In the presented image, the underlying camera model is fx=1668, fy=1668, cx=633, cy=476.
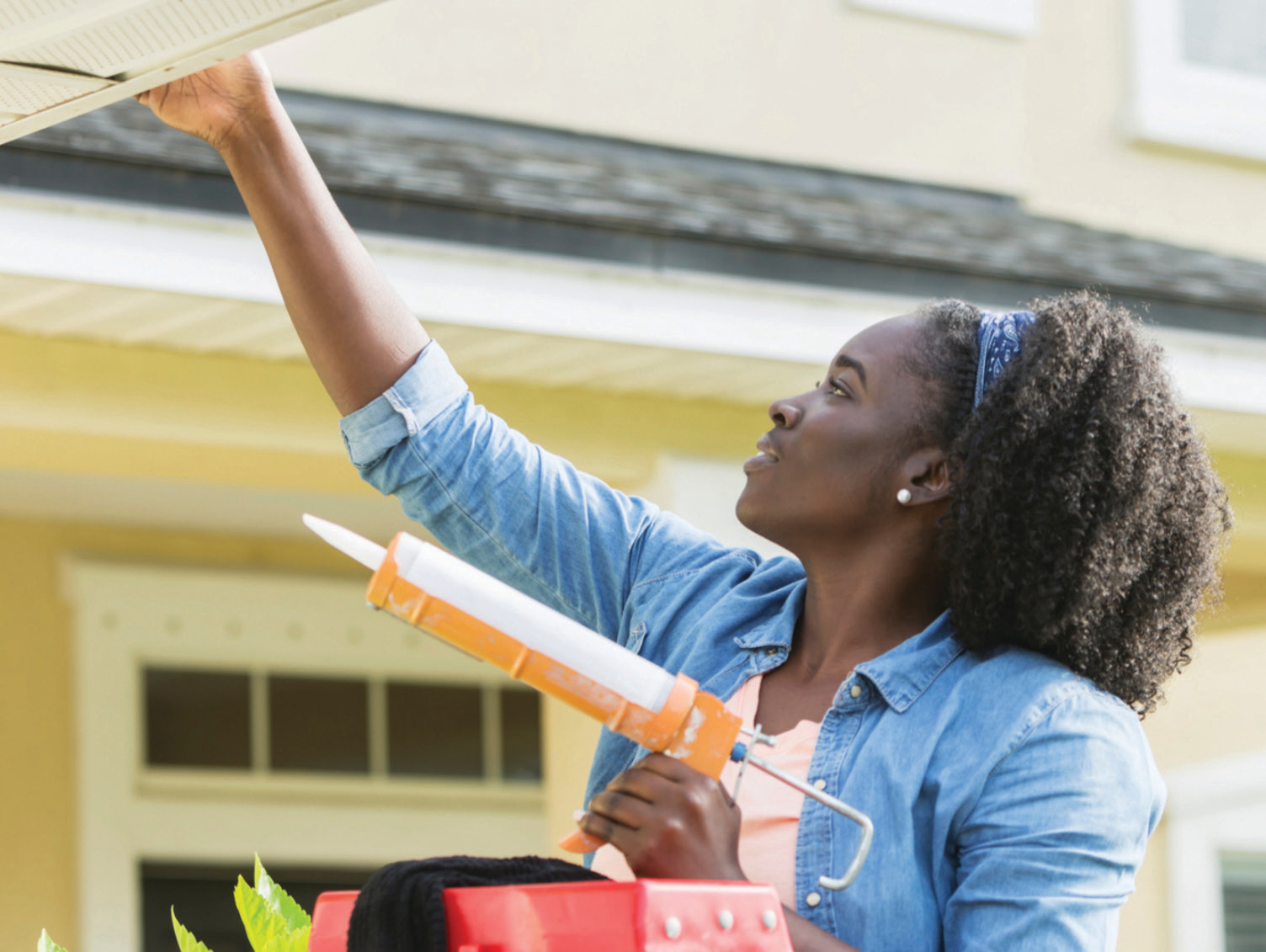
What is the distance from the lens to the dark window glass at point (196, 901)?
5.42m

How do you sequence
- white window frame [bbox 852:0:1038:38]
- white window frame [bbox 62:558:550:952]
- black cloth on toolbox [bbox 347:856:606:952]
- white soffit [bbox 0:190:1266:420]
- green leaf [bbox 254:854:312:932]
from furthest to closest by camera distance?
white window frame [bbox 852:0:1038:38]
white window frame [bbox 62:558:550:952]
white soffit [bbox 0:190:1266:420]
green leaf [bbox 254:854:312:932]
black cloth on toolbox [bbox 347:856:606:952]

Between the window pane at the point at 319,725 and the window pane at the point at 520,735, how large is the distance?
1.86 feet

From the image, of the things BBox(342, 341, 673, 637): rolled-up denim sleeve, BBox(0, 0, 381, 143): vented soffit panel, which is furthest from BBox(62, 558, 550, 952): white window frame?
BBox(0, 0, 381, 143): vented soffit panel

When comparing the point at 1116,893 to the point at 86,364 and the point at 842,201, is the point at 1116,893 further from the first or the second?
the point at 842,201

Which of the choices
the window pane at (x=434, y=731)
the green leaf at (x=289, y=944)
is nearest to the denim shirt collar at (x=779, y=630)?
the green leaf at (x=289, y=944)

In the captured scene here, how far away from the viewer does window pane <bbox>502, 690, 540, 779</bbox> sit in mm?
6289

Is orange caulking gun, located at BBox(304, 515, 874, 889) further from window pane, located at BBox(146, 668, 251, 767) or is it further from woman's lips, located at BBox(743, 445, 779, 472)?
window pane, located at BBox(146, 668, 251, 767)

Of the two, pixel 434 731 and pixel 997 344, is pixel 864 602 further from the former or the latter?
pixel 434 731

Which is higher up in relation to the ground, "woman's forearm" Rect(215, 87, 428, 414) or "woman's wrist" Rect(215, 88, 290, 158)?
"woman's wrist" Rect(215, 88, 290, 158)

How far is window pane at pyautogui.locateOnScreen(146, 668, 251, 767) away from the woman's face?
4.12 m

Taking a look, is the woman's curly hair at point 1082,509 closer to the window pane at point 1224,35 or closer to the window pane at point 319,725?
the window pane at point 319,725

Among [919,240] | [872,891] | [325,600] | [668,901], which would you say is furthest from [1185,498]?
[325,600]

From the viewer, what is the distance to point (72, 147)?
3.52 metres

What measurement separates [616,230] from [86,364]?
4.29 feet
